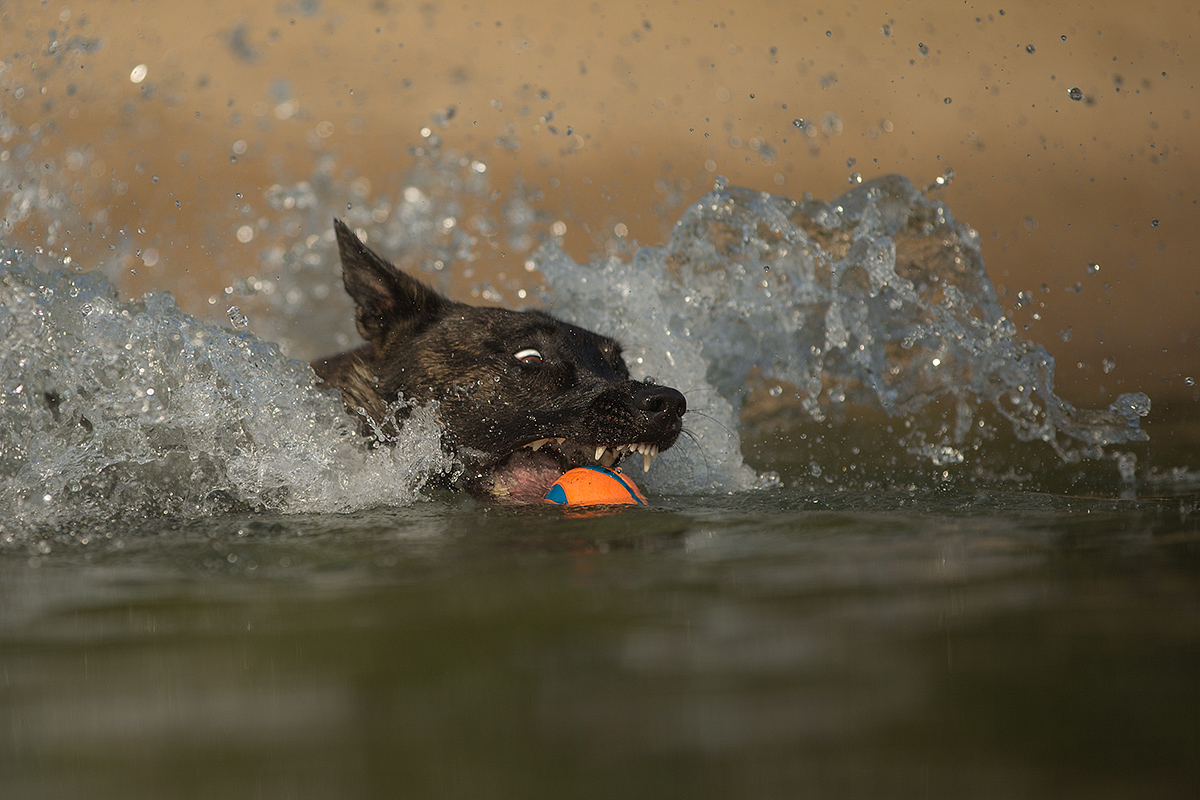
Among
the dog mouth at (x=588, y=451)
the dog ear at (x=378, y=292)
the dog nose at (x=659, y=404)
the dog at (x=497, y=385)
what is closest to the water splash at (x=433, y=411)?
the dog at (x=497, y=385)

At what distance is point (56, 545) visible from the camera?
3.27 metres

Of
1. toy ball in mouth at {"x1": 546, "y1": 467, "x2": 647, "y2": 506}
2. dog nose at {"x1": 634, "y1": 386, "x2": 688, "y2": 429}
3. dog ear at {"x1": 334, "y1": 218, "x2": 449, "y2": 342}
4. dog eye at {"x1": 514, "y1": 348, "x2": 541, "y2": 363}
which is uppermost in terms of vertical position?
dog ear at {"x1": 334, "y1": 218, "x2": 449, "y2": 342}

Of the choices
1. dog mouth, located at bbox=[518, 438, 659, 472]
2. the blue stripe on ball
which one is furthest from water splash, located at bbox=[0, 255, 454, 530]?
the blue stripe on ball

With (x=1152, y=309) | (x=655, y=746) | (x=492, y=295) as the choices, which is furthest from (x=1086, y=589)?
(x=1152, y=309)

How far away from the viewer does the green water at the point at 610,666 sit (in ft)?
5.18

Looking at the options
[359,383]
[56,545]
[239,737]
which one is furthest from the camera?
[359,383]

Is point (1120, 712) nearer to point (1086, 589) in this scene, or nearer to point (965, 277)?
point (1086, 589)

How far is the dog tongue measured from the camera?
452 centimetres

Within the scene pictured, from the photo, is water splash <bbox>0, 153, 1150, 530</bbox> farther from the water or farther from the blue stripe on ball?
the blue stripe on ball

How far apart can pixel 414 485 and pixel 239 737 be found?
258 centimetres

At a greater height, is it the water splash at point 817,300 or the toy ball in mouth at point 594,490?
the water splash at point 817,300

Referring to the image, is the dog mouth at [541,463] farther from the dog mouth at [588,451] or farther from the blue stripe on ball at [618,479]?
the blue stripe on ball at [618,479]

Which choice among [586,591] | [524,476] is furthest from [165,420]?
[586,591]

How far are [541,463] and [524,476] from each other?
0.11 metres
